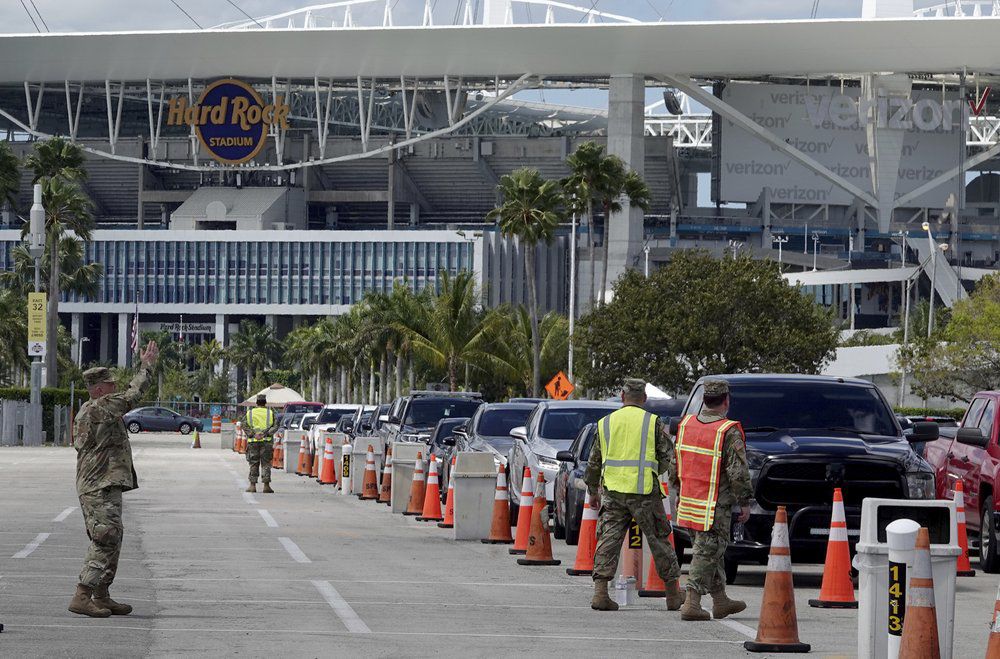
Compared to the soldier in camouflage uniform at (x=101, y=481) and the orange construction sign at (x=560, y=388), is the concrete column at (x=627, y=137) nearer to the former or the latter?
the orange construction sign at (x=560, y=388)

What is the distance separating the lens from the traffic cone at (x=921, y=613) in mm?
8883

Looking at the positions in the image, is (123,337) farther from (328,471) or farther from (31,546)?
(31,546)

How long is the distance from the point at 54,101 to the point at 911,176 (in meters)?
67.9

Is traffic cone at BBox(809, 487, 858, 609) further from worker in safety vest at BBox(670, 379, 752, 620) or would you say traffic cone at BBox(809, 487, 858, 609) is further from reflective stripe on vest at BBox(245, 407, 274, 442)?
reflective stripe on vest at BBox(245, 407, 274, 442)

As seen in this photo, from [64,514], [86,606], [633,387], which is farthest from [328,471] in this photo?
[86,606]

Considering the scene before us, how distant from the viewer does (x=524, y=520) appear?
61.1ft

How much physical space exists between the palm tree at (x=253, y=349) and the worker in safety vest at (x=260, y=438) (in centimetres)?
11164

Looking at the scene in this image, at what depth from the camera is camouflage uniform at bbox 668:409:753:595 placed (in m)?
12.4

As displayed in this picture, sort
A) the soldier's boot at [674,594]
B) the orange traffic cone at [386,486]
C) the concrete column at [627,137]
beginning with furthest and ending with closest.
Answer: the concrete column at [627,137], the orange traffic cone at [386,486], the soldier's boot at [674,594]

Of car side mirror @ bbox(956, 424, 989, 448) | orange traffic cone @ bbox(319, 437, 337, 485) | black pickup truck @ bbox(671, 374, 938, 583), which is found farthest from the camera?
orange traffic cone @ bbox(319, 437, 337, 485)

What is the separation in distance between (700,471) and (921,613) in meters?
3.77

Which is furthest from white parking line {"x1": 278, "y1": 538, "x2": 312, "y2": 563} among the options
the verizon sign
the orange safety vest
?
the verizon sign

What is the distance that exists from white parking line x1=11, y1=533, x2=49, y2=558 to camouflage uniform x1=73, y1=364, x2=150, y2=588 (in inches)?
200

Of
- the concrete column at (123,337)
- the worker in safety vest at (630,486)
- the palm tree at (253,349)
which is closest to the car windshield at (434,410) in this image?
the worker in safety vest at (630,486)
